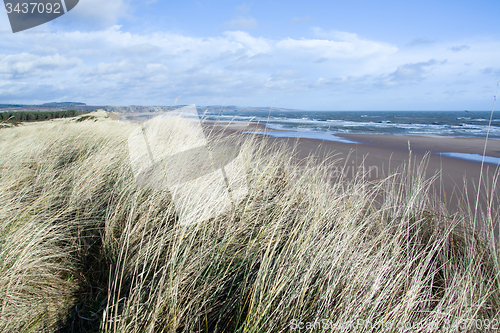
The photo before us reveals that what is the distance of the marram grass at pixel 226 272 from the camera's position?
1.24m

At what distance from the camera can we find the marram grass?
1244 mm

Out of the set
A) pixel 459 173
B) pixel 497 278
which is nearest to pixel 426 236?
pixel 497 278

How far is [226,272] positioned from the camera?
4.92ft

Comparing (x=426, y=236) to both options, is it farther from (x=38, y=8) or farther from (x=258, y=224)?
(x=38, y=8)

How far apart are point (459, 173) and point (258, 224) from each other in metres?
7.16

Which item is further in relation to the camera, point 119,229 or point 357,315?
point 119,229

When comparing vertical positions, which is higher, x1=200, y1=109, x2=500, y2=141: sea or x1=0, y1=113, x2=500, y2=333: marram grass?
x1=200, y1=109, x2=500, y2=141: sea

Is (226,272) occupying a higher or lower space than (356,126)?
lower

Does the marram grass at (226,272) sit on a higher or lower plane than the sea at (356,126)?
lower

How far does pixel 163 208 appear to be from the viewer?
2.09 meters

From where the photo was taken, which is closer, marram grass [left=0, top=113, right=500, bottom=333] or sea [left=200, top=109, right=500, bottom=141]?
marram grass [left=0, top=113, right=500, bottom=333]

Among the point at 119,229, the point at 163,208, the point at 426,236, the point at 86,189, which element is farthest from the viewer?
the point at 86,189

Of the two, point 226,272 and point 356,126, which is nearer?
point 226,272

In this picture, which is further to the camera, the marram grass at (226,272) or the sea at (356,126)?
the sea at (356,126)
